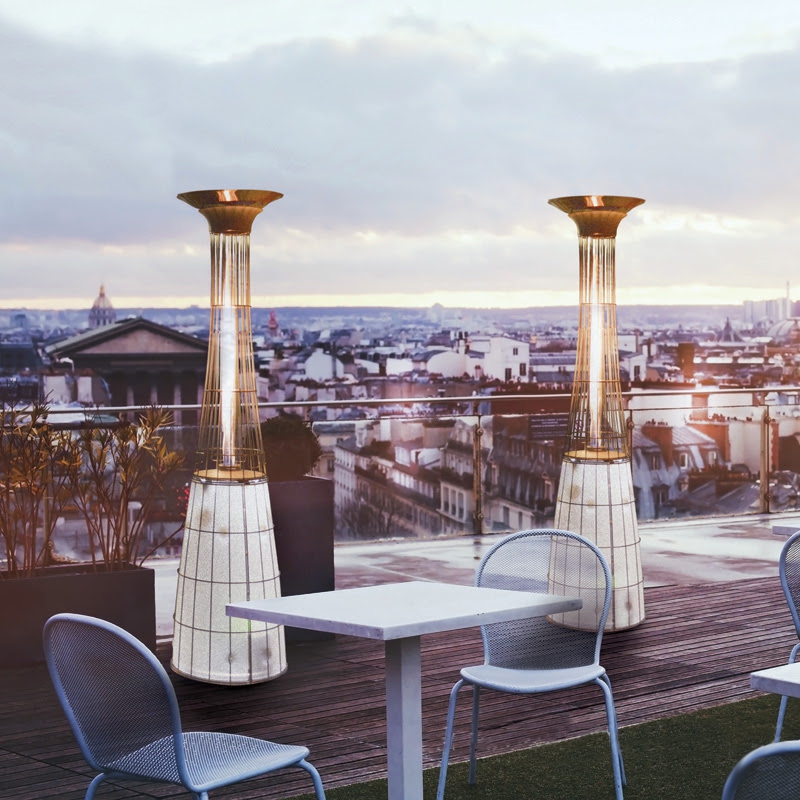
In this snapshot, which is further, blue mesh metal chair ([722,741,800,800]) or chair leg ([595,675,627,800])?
chair leg ([595,675,627,800])

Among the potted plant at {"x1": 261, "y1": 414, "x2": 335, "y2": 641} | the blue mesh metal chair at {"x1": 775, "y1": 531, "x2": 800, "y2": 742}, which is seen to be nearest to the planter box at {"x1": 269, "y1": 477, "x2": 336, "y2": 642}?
the potted plant at {"x1": 261, "y1": 414, "x2": 335, "y2": 641}

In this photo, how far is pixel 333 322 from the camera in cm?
1068

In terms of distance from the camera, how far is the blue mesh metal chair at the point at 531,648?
11.5 ft

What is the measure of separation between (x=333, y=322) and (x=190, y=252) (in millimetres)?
1309

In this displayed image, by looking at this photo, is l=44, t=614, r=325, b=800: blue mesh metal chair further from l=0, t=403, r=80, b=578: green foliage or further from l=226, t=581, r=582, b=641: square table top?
l=0, t=403, r=80, b=578: green foliage

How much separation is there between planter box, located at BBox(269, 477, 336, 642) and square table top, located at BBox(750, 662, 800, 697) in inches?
139

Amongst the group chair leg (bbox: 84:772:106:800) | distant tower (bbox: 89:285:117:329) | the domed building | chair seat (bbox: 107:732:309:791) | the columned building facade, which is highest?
distant tower (bbox: 89:285:117:329)

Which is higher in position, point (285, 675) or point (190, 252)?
point (190, 252)

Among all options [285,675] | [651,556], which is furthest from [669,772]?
[651,556]

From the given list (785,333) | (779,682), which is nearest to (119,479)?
(779,682)

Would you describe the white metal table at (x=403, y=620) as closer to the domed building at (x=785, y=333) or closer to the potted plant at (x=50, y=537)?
the potted plant at (x=50, y=537)

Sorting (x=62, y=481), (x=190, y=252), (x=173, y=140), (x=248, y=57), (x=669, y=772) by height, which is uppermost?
(x=248, y=57)

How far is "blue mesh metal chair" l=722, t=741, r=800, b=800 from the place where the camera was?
1.76 metres

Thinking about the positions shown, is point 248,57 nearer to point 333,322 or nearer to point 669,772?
point 333,322
